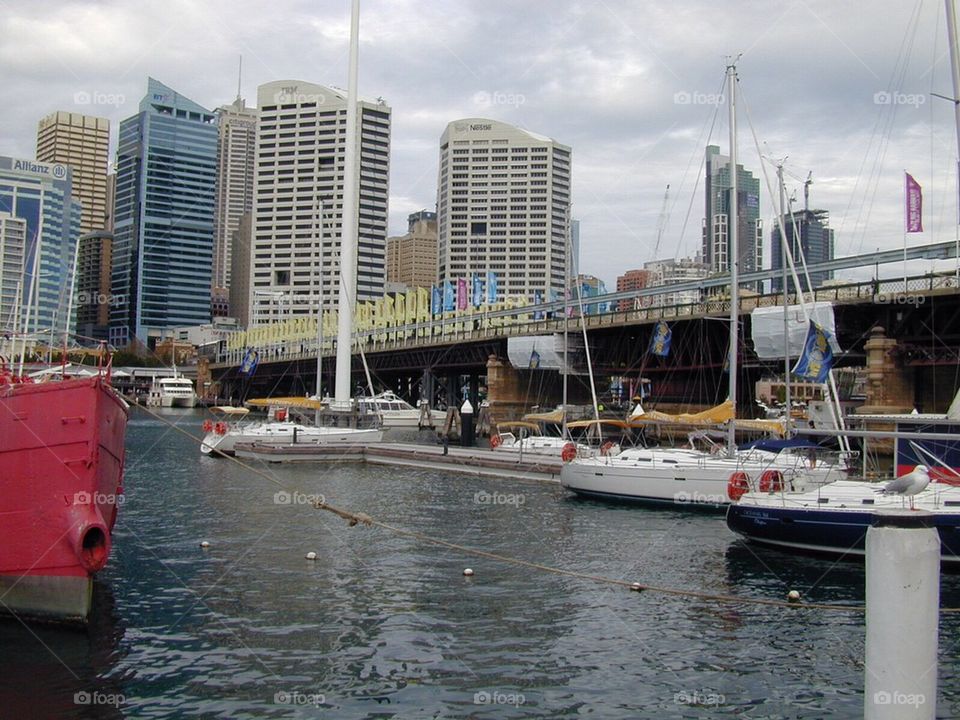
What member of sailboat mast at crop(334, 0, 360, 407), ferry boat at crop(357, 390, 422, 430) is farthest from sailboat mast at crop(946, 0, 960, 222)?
ferry boat at crop(357, 390, 422, 430)

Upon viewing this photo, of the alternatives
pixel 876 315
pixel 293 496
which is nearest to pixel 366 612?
pixel 293 496

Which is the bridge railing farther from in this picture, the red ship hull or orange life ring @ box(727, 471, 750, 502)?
the red ship hull

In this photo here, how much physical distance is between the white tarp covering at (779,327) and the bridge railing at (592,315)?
3.73 ft

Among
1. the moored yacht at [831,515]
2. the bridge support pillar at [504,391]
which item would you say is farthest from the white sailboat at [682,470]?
the bridge support pillar at [504,391]

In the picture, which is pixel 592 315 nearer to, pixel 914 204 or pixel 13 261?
pixel 914 204

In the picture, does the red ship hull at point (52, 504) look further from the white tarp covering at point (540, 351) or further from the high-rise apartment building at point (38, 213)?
the white tarp covering at point (540, 351)

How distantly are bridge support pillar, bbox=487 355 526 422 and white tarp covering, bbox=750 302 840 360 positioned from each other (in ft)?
115

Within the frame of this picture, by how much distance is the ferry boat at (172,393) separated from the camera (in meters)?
146

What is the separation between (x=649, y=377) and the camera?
8325cm

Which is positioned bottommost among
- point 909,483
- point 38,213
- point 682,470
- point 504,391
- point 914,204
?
point 682,470

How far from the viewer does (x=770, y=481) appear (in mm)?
27156

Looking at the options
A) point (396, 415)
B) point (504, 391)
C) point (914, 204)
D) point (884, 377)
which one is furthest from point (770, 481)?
point (396, 415)

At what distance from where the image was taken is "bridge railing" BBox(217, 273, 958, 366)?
159 feet

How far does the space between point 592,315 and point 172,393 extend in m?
96.5
